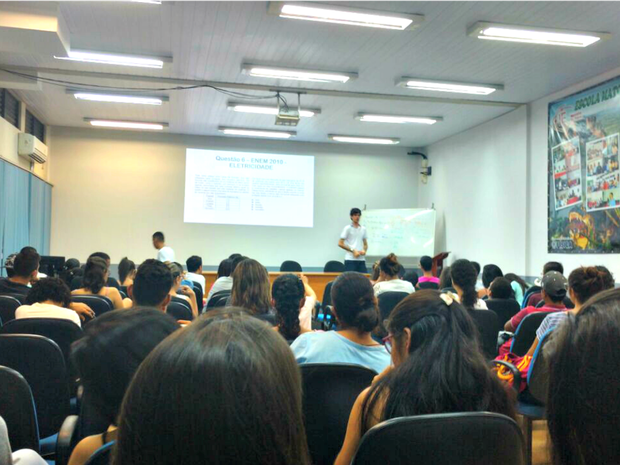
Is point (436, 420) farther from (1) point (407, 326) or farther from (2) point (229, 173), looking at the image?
(2) point (229, 173)

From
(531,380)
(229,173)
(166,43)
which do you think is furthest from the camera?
(229,173)

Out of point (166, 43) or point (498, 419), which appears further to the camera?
point (166, 43)

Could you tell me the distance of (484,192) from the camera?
30.0 ft

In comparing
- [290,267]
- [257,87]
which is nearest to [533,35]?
[257,87]

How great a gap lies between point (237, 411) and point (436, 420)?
0.60 meters

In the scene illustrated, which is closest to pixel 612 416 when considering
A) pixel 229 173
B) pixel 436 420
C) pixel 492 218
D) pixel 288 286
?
pixel 436 420

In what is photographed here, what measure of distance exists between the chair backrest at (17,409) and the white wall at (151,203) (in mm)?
8849

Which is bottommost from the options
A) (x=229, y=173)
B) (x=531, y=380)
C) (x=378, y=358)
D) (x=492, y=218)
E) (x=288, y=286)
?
(x=531, y=380)

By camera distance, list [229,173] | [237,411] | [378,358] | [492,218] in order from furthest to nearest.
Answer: [229,173]
[492,218]
[378,358]
[237,411]

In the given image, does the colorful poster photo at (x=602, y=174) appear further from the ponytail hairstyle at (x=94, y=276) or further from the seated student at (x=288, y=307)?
the ponytail hairstyle at (x=94, y=276)

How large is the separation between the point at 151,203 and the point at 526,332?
8.41 m

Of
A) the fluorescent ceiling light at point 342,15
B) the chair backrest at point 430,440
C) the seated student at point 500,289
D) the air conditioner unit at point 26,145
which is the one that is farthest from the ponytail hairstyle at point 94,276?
the air conditioner unit at point 26,145

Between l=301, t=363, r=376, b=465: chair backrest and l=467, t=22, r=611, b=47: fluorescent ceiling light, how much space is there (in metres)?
4.45

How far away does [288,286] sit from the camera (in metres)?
2.71
